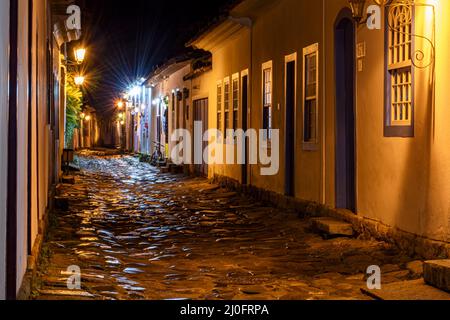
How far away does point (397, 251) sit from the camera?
9.16 meters

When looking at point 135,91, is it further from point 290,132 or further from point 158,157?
point 290,132

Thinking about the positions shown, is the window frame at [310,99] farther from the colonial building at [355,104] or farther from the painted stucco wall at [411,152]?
the painted stucco wall at [411,152]

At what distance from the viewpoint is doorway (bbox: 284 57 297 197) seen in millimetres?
14539

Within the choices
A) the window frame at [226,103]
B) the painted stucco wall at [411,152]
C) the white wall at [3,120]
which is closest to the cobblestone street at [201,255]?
the painted stucco wall at [411,152]

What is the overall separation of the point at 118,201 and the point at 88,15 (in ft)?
15.8

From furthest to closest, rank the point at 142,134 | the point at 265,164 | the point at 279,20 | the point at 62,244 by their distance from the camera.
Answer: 1. the point at 142,134
2. the point at 265,164
3. the point at 279,20
4. the point at 62,244

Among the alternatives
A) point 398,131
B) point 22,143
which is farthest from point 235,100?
point 22,143

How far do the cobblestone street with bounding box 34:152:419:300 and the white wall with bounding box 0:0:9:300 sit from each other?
182 centimetres

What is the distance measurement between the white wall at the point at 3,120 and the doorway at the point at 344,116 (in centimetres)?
724

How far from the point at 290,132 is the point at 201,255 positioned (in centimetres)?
540

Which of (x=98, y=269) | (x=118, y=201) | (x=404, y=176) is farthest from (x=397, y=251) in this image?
(x=118, y=201)

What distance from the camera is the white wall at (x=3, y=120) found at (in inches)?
181

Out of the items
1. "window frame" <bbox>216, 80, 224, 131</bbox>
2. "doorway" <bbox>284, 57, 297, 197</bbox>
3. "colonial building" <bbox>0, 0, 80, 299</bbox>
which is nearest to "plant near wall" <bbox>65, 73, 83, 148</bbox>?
"window frame" <bbox>216, 80, 224, 131</bbox>
